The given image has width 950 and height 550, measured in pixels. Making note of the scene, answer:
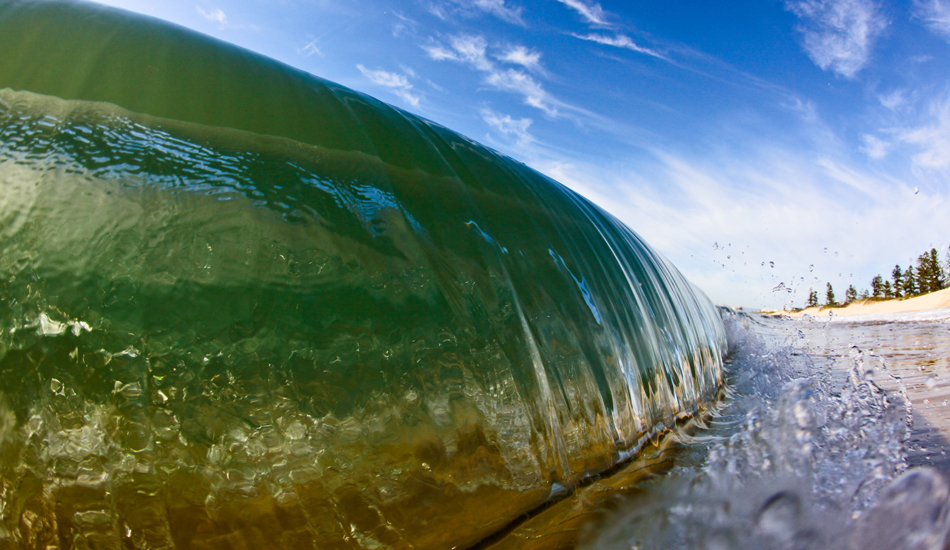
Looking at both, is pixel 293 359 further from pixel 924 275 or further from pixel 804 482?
pixel 924 275

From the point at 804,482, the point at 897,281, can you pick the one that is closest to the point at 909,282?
the point at 897,281

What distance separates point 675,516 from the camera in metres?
0.91

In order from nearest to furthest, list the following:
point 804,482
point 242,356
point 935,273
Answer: point 242,356
point 804,482
point 935,273

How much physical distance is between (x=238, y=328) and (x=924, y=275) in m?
40.0

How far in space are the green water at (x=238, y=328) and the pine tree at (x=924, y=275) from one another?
38.4 meters

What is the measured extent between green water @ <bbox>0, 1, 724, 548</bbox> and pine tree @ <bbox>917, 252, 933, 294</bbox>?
38370mm

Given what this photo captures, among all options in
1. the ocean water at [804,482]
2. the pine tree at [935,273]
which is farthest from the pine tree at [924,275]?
the ocean water at [804,482]

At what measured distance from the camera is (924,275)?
29.4 metres

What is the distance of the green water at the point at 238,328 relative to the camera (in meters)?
0.69

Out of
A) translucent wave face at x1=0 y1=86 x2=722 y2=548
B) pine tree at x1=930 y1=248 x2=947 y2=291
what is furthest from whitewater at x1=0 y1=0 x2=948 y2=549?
pine tree at x1=930 y1=248 x2=947 y2=291

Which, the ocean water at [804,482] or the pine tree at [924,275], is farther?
the pine tree at [924,275]

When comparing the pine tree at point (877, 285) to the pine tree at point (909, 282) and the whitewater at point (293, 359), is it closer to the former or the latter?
the pine tree at point (909, 282)

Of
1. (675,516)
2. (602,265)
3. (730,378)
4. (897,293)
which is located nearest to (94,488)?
(675,516)

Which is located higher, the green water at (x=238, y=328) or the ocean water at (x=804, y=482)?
the green water at (x=238, y=328)
